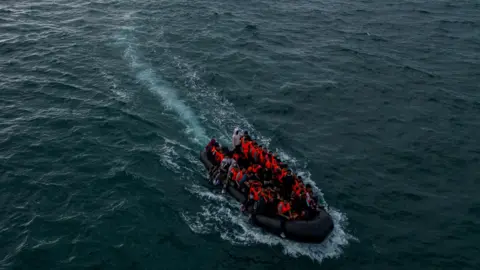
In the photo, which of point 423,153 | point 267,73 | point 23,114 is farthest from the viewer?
point 267,73

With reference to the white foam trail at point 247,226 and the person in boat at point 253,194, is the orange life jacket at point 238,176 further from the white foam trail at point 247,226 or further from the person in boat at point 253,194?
the white foam trail at point 247,226

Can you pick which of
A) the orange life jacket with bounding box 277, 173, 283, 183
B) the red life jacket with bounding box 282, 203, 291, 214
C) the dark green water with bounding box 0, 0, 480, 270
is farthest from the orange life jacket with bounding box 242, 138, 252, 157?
the red life jacket with bounding box 282, 203, 291, 214

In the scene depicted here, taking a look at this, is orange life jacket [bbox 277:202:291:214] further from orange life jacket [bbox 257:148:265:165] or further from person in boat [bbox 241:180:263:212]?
orange life jacket [bbox 257:148:265:165]

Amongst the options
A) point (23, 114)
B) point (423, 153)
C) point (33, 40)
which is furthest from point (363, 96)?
point (33, 40)

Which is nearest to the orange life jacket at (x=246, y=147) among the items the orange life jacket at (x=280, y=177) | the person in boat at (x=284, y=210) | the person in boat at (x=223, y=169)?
the person in boat at (x=223, y=169)

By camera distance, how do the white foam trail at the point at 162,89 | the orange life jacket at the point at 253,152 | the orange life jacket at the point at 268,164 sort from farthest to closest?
the white foam trail at the point at 162,89, the orange life jacket at the point at 253,152, the orange life jacket at the point at 268,164

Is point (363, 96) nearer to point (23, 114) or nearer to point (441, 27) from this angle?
point (441, 27)

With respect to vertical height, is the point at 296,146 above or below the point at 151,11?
below
